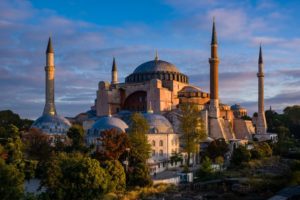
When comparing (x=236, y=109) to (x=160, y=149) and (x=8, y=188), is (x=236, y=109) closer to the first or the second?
(x=160, y=149)

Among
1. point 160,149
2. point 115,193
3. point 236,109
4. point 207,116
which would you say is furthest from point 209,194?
point 236,109

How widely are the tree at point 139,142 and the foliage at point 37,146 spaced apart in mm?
4602

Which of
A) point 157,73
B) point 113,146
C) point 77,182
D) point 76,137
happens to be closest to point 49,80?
point 157,73

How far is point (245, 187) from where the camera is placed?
2231 centimetres

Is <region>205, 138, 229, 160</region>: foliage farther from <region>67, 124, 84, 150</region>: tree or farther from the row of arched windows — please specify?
the row of arched windows

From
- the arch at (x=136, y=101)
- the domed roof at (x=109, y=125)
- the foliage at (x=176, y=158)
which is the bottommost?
the foliage at (x=176, y=158)

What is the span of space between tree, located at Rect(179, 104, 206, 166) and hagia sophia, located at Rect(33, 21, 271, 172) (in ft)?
6.35

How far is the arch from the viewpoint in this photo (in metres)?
39.7

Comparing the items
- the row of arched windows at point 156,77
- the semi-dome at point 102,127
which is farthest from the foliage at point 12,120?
the row of arched windows at point 156,77

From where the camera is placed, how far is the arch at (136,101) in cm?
3967

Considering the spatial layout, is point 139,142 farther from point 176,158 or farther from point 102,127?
point 102,127

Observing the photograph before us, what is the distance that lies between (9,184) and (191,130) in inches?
641

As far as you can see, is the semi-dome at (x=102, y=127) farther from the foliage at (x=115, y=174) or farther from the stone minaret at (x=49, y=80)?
the foliage at (x=115, y=174)

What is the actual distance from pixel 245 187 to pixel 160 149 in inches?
346
